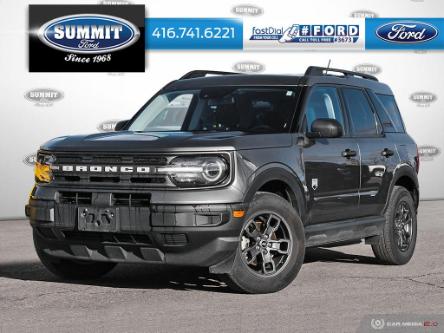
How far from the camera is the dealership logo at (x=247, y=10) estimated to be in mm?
16766

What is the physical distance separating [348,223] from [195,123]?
1659 mm

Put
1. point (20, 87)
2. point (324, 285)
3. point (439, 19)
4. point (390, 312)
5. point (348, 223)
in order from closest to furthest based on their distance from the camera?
point (390, 312) < point (324, 285) < point (348, 223) < point (20, 87) < point (439, 19)

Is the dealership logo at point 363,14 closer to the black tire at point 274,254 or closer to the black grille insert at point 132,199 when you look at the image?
the black tire at point 274,254

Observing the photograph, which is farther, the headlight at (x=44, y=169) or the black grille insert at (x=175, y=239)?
the headlight at (x=44, y=169)

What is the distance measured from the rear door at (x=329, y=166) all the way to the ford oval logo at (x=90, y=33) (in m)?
8.17

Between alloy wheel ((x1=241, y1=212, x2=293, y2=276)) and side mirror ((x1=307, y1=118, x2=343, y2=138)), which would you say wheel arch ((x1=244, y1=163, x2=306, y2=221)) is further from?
side mirror ((x1=307, y1=118, x2=343, y2=138))

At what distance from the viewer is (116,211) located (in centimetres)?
710

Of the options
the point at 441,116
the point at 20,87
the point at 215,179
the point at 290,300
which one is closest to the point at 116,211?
the point at 215,179

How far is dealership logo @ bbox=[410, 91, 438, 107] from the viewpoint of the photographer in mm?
17922

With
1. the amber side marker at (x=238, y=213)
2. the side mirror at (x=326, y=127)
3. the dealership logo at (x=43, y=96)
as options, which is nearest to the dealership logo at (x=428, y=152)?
the dealership logo at (x=43, y=96)

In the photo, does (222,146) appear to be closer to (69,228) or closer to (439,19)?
(69,228)

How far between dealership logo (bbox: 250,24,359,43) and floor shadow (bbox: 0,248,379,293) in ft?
25.3

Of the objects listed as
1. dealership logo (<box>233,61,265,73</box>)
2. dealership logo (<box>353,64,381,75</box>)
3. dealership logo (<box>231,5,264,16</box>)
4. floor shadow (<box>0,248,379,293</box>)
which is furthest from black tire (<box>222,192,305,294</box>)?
dealership logo (<box>353,64,381,75</box>)

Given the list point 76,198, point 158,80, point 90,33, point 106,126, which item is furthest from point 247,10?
point 76,198
